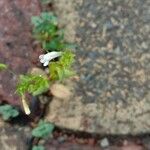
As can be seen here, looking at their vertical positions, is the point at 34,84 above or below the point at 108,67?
above

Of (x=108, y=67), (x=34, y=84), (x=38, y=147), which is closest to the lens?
(x=34, y=84)

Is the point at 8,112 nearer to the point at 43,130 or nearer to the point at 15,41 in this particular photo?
the point at 43,130

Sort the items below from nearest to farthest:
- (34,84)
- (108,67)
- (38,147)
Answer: (34,84) < (38,147) < (108,67)

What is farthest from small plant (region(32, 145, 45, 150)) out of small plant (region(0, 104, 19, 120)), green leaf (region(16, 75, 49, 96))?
green leaf (region(16, 75, 49, 96))

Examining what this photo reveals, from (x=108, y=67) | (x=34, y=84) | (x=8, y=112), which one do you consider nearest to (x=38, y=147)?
(x=8, y=112)

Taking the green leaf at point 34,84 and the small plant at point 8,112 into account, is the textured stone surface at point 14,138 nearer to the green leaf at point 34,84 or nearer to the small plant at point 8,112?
the small plant at point 8,112

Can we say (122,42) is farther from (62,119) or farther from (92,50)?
(62,119)
